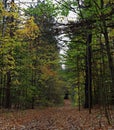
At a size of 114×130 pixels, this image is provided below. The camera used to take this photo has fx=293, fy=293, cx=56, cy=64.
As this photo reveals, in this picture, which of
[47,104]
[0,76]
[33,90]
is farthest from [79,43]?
[47,104]

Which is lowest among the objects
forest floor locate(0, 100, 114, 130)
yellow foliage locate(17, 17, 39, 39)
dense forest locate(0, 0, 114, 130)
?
forest floor locate(0, 100, 114, 130)

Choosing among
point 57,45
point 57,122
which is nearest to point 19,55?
point 57,45

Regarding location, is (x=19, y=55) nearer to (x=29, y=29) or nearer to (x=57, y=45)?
(x=29, y=29)

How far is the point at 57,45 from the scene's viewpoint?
59.0 feet

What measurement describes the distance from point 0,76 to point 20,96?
3654 millimetres

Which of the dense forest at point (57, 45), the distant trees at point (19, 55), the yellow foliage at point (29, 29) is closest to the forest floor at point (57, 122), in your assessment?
the dense forest at point (57, 45)

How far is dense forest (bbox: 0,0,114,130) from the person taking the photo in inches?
425

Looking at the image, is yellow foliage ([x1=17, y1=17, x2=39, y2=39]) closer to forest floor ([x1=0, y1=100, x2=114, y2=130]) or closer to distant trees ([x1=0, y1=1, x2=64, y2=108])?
distant trees ([x1=0, y1=1, x2=64, y2=108])

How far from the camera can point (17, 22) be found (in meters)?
26.0

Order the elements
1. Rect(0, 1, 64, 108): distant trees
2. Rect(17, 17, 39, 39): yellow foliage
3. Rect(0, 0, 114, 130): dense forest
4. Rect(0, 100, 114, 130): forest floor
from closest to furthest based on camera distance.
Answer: Rect(0, 0, 114, 130): dense forest
Rect(0, 100, 114, 130): forest floor
Rect(0, 1, 64, 108): distant trees
Rect(17, 17, 39, 39): yellow foliage

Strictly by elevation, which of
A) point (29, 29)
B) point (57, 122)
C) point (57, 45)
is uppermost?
point (29, 29)

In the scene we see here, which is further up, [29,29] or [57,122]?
[29,29]

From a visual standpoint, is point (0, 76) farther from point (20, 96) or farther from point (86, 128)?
point (86, 128)

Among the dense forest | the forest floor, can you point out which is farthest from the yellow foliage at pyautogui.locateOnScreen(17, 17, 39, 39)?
the forest floor
